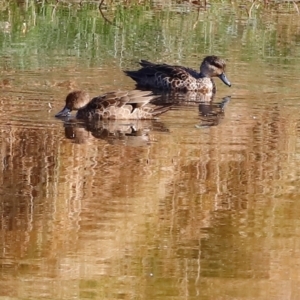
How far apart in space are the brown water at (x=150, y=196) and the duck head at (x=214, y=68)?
202 millimetres

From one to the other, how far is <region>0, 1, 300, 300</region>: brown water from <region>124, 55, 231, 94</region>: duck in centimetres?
27

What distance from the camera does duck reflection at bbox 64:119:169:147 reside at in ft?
28.7

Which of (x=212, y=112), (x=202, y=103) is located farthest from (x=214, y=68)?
(x=212, y=112)

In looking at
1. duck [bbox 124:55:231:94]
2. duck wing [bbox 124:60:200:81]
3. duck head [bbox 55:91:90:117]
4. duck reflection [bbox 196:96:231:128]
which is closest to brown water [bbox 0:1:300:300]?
duck reflection [bbox 196:96:231:128]

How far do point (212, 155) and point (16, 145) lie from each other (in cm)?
148

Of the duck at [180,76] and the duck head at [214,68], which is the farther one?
the duck at [180,76]

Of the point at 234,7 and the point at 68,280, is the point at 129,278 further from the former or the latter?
the point at 234,7

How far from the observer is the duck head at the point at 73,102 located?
9.83 m

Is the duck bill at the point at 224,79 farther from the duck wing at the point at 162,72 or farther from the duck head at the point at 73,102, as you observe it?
the duck head at the point at 73,102

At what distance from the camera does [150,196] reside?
276 inches

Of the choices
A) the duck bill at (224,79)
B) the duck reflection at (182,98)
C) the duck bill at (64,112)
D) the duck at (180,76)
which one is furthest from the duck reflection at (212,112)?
the duck bill at (64,112)

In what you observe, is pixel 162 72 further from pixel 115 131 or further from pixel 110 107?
pixel 115 131

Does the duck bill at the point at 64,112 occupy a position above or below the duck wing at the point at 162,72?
below

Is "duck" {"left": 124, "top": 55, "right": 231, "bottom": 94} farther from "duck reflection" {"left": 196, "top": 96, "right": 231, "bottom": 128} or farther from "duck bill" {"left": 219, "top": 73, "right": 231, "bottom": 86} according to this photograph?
"duck reflection" {"left": 196, "top": 96, "right": 231, "bottom": 128}
